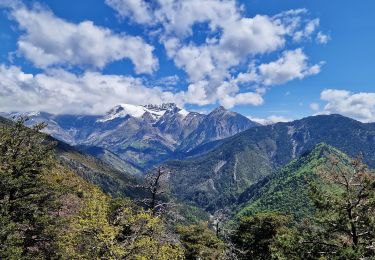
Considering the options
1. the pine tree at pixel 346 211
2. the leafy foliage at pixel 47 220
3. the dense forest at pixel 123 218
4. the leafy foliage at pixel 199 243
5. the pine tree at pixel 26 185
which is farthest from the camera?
the leafy foliage at pixel 199 243

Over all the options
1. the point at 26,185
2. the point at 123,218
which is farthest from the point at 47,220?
the point at 123,218

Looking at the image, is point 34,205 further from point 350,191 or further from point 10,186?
point 350,191

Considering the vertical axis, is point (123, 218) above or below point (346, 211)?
below

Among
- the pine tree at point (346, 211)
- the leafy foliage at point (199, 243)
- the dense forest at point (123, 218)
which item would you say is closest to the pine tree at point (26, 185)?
the dense forest at point (123, 218)

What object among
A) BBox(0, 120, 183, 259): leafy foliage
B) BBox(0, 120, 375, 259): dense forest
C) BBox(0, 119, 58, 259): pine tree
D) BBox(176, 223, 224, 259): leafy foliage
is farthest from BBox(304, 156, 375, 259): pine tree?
BBox(176, 223, 224, 259): leafy foliage

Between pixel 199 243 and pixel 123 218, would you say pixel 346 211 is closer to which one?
pixel 123 218

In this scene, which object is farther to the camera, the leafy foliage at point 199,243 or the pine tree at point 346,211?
the leafy foliage at point 199,243

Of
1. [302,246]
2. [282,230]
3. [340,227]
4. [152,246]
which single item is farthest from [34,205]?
[282,230]

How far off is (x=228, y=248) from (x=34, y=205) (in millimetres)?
55708

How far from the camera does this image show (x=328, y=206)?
32.9 metres

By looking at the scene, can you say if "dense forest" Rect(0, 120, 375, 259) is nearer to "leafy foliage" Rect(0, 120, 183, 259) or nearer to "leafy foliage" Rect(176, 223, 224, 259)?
"leafy foliage" Rect(0, 120, 183, 259)

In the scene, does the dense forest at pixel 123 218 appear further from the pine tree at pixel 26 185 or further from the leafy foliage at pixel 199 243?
the leafy foliage at pixel 199 243

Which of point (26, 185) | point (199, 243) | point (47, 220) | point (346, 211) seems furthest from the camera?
point (199, 243)

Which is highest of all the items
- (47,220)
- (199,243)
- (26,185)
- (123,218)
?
(26,185)
